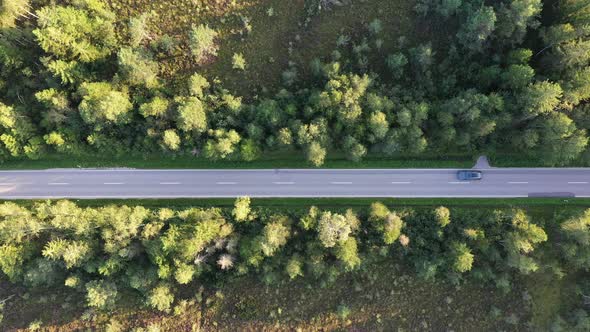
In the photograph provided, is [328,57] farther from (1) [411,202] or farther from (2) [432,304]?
(2) [432,304]

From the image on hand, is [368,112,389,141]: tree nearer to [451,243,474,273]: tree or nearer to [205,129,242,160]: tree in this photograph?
[205,129,242,160]: tree

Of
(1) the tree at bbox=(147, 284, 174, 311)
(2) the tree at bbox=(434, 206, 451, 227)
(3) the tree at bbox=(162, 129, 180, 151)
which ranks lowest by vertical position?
(1) the tree at bbox=(147, 284, 174, 311)

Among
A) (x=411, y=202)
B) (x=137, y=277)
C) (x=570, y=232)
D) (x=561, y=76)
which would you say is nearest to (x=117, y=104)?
(x=137, y=277)

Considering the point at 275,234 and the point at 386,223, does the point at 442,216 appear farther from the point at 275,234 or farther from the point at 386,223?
the point at 275,234

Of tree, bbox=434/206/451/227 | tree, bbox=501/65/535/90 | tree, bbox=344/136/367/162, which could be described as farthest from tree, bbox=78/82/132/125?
tree, bbox=501/65/535/90

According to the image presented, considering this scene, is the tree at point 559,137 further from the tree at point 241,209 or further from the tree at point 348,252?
the tree at point 241,209

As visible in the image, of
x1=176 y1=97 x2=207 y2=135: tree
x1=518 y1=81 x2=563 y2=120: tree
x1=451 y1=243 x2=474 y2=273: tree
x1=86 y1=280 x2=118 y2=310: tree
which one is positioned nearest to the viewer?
x1=518 y1=81 x2=563 y2=120: tree

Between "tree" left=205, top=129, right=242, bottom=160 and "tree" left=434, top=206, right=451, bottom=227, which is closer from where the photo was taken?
"tree" left=205, top=129, right=242, bottom=160
